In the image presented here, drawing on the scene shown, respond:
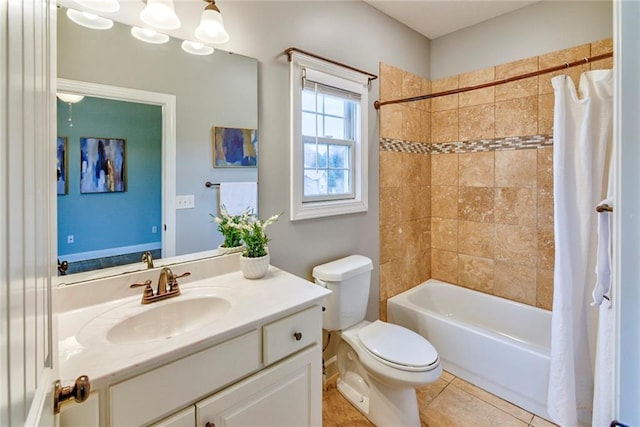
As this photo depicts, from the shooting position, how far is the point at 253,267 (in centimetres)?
146

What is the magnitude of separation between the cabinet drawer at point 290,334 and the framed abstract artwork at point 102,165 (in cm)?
A: 86

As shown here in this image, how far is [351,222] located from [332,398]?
114cm

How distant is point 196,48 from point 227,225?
0.85 meters

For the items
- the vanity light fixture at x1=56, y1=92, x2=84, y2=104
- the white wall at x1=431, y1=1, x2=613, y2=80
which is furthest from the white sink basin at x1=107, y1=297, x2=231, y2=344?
the white wall at x1=431, y1=1, x2=613, y2=80

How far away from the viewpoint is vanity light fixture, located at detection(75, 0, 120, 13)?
1169mm

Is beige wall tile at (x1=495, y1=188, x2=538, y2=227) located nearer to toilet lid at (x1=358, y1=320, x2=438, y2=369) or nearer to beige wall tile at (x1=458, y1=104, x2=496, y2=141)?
beige wall tile at (x1=458, y1=104, x2=496, y2=141)

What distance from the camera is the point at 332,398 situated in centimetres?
195

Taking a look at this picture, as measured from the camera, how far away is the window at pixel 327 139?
5.97 ft

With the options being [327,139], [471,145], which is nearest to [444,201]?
[471,145]

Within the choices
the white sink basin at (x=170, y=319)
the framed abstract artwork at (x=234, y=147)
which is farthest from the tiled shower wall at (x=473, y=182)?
the white sink basin at (x=170, y=319)

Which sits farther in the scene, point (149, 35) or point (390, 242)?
point (390, 242)

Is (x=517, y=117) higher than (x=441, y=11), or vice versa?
(x=441, y=11)

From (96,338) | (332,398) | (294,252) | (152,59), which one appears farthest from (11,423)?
(332,398)

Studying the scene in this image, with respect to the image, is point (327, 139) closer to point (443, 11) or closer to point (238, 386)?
point (443, 11)
